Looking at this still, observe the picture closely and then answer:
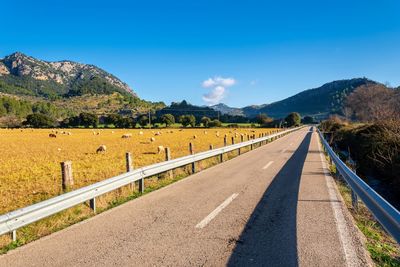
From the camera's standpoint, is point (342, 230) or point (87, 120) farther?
point (87, 120)

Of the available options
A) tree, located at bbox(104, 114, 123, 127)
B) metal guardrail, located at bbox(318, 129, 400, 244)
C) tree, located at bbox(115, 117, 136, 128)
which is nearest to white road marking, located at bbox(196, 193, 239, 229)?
metal guardrail, located at bbox(318, 129, 400, 244)

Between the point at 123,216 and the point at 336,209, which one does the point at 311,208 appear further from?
the point at 123,216

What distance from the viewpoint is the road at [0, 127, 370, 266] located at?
4590 mm

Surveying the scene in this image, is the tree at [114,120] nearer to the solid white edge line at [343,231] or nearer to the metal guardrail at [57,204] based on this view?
the metal guardrail at [57,204]

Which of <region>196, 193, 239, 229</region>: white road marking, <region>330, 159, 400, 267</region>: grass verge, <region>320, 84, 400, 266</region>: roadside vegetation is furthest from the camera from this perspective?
<region>196, 193, 239, 229</region>: white road marking

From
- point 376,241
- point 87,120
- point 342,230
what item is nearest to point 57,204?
point 342,230

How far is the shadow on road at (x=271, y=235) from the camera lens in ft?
14.7

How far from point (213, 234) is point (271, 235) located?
3.19 feet

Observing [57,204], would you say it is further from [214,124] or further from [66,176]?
[214,124]

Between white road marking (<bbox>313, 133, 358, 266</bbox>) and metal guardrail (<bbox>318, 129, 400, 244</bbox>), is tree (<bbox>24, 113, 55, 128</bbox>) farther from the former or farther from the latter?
metal guardrail (<bbox>318, 129, 400, 244</bbox>)

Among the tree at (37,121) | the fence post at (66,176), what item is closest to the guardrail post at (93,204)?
the fence post at (66,176)

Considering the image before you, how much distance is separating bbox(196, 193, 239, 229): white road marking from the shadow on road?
74 centimetres

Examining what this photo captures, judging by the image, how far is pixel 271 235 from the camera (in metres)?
5.51

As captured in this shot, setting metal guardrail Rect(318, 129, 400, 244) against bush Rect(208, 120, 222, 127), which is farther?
bush Rect(208, 120, 222, 127)
